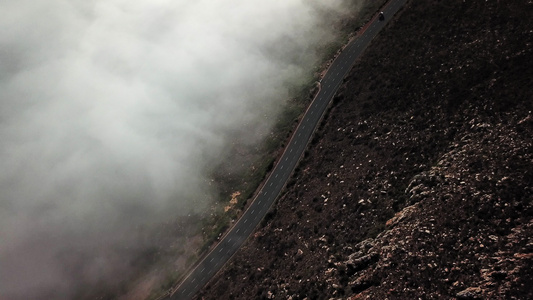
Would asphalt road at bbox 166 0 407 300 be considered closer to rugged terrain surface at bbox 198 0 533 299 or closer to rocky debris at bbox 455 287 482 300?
rugged terrain surface at bbox 198 0 533 299

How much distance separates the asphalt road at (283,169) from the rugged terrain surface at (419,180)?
16.7 ft

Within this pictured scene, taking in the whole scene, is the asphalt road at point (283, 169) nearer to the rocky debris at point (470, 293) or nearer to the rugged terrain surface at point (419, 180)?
the rugged terrain surface at point (419, 180)

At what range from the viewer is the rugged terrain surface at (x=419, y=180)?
44562 mm

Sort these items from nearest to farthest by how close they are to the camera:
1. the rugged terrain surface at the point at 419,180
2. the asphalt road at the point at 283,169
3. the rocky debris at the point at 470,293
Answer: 1. the rocky debris at the point at 470,293
2. the rugged terrain surface at the point at 419,180
3. the asphalt road at the point at 283,169

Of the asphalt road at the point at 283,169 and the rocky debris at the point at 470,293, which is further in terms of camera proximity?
the asphalt road at the point at 283,169

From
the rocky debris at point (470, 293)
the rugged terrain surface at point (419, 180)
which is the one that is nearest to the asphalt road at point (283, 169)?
the rugged terrain surface at point (419, 180)

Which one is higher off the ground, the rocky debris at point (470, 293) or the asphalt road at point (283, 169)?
the asphalt road at point (283, 169)

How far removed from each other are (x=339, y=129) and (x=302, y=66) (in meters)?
48.2

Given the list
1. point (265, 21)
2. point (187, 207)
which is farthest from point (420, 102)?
point (265, 21)

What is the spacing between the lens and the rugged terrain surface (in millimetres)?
44562

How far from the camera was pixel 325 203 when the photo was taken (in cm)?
7288

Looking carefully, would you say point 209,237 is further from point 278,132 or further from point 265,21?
point 265,21

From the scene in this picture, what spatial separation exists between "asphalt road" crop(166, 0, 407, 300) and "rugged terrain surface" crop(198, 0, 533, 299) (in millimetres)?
5078

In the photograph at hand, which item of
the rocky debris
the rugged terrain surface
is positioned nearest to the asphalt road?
the rugged terrain surface
